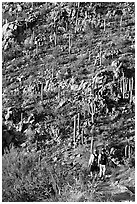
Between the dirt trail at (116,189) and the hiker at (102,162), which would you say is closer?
the dirt trail at (116,189)

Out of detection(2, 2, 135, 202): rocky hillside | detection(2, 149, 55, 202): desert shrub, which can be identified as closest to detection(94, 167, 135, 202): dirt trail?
detection(2, 2, 135, 202): rocky hillside

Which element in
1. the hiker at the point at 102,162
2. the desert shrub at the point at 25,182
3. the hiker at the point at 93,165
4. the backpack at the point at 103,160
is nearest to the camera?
the desert shrub at the point at 25,182

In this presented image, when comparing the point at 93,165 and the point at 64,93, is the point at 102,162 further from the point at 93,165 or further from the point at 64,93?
the point at 64,93

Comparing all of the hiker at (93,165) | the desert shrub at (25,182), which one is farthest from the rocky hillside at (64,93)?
the hiker at (93,165)

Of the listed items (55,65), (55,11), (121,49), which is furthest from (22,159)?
(55,11)

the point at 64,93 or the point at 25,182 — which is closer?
the point at 25,182

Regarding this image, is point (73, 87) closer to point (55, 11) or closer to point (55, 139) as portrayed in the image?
point (55, 139)

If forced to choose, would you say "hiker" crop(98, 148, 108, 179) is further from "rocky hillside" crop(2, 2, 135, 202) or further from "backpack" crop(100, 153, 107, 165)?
"rocky hillside" crop(2, 2, 135, 202)

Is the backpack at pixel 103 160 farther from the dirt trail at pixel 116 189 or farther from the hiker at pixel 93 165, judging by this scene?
Answer: the dirt trail at pixel 116 189

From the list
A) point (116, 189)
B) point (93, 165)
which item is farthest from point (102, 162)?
point (116, 189)
